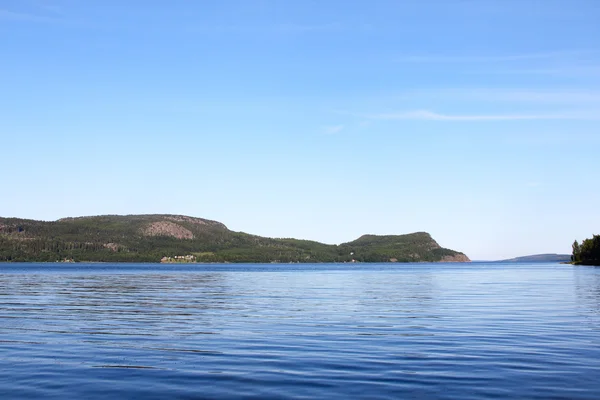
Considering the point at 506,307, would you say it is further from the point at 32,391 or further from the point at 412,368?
the point at 32,391

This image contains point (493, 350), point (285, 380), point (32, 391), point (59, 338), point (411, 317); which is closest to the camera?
point (32, 391)

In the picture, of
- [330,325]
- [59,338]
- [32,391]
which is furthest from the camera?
[330,325]

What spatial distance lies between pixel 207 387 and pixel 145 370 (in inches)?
155

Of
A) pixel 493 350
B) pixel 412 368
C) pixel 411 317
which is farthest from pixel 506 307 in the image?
pixel 412 368

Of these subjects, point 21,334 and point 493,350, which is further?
point 21,334

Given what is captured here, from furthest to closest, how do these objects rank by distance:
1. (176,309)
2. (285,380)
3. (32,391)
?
1. (176,309)
2. (285,380)
3. (32,391)

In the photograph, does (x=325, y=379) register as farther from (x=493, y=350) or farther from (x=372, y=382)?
(x=493, y=350)

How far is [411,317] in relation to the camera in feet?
136

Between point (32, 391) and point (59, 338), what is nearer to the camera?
point (32, 391)

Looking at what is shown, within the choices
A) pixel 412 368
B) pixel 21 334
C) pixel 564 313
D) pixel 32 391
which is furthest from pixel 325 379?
pixel 564 313

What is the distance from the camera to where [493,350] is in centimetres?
2656

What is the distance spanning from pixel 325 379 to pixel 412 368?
382 centimetres

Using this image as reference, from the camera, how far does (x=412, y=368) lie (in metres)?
22.5

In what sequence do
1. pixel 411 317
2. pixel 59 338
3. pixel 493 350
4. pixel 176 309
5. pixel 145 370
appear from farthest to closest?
pixel 176 309 < pixel 411 317 < pixel 59 338 < pixel 493 350 < pixel 145 370
